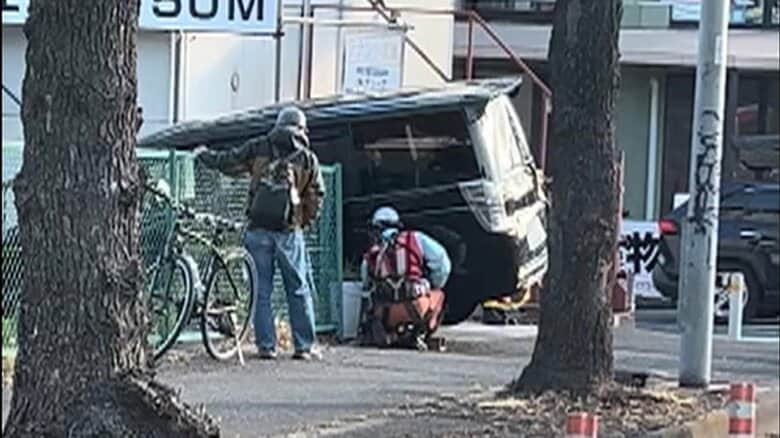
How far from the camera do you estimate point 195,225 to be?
509 inches

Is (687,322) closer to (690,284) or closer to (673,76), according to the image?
(690,284)

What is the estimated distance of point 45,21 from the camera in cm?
703

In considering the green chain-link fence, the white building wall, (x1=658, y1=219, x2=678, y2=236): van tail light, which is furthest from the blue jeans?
(x1=658, y1=219, x2=678, y2=236): van tail light

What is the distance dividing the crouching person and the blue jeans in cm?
157

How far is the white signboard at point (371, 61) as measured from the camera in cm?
2014

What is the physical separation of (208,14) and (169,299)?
3602 mm

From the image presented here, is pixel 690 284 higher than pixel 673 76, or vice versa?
pixel 673 76

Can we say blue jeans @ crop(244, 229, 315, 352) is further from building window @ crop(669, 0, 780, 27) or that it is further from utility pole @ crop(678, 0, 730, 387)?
building window @ crop(669, 0, 780, 27)

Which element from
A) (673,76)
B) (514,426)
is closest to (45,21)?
(514,426)

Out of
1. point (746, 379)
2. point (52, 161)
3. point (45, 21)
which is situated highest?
point (45, 21)

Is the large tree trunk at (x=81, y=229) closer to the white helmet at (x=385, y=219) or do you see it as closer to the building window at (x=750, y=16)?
the white helmet at (x=385, y=219)

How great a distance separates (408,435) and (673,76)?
856 inches

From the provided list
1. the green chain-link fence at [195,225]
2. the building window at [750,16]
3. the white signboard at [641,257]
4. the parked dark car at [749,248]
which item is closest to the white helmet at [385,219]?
the green chain-link fence at [195,225]

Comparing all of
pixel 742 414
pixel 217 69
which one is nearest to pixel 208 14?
pixel 217 69
